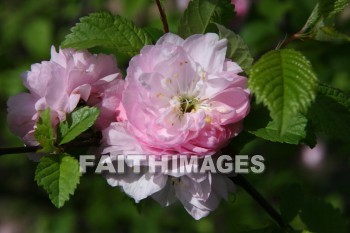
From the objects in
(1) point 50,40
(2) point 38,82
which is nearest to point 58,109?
(2) point 38,82

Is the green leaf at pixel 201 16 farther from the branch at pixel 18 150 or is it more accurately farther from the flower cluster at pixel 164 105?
the branch at pixel 18 150

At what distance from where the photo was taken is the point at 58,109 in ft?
3.66

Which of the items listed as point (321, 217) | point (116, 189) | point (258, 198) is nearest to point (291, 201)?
point (321, 217)

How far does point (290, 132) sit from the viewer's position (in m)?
1.08

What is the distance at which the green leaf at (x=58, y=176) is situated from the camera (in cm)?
106

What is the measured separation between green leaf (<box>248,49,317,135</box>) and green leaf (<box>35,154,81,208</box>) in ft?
1.06

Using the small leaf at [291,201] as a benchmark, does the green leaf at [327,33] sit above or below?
above

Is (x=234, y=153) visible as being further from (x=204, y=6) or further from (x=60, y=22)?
(x=60, y=22)

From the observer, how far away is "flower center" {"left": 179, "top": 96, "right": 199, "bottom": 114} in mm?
1082

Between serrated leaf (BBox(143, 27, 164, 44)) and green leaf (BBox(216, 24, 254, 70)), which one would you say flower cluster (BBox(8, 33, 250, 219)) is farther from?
serrated leaf (BBox(143, 27, 164, 44))

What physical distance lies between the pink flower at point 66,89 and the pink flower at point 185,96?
7 cm

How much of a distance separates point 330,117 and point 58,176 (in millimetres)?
441

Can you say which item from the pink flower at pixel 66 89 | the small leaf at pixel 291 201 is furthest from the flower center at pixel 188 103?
the small leaf at pixel 291 201

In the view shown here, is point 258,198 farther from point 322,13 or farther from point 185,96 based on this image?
point 322,13
